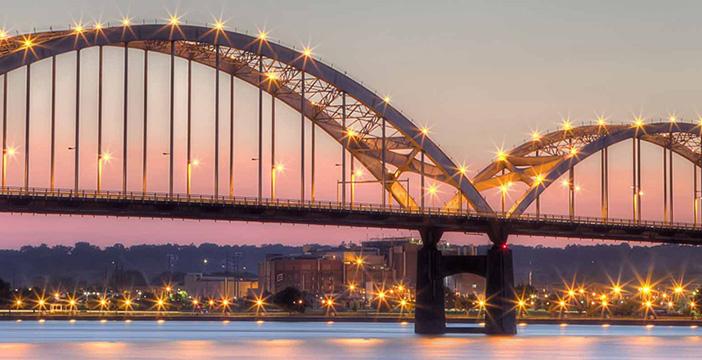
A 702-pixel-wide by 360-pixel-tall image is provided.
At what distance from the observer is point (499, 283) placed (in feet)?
388

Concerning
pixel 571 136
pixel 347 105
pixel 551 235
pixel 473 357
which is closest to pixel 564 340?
pixel 551 235

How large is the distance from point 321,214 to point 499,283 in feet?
51.9

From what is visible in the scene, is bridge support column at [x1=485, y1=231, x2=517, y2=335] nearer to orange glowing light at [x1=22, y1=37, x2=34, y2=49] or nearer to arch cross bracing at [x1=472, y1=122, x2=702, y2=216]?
arch cross bracing at [x1=472, y1=122, x2=702, y2=216]

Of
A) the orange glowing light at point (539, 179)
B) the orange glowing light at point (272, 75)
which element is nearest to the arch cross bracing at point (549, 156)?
the orange glowing light at point (539, 179)

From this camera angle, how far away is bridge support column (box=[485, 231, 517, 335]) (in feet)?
388

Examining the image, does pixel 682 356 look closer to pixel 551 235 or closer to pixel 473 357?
pixel 473 357

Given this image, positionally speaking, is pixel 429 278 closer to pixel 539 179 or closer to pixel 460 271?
pixel 460 271

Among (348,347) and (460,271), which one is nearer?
(348,347)

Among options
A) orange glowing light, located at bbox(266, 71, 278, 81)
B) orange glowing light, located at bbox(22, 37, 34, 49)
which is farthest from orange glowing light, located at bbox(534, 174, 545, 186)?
orange glowing light, located at bbox(22, 37, 34, 49)

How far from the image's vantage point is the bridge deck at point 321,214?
95.9m

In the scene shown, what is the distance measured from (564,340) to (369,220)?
74.4 ft

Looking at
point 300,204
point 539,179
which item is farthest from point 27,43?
point 539,179

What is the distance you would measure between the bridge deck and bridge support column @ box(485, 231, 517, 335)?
8.09ft

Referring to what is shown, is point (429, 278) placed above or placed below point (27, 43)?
below
